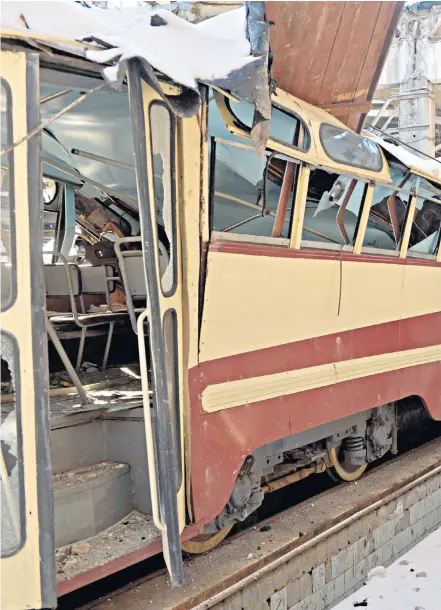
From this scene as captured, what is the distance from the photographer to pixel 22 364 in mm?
2441

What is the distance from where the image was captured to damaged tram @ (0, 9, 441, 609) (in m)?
2.46

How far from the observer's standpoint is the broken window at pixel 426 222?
17.5 ft

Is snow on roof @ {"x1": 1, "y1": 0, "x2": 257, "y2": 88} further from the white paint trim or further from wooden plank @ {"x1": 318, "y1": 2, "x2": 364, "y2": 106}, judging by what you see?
the white paint trim

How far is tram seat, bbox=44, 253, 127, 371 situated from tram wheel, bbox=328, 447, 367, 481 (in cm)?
210

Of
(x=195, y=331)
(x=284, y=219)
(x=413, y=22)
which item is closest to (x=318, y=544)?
(x=195, y=331)

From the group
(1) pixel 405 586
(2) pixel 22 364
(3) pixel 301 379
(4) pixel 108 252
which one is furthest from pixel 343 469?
(2) pixel 22 364

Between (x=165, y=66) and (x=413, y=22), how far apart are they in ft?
40.8

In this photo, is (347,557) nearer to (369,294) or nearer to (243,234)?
(369,294)

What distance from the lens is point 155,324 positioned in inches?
111

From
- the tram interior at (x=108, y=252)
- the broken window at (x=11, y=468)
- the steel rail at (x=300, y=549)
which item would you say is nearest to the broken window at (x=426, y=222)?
the tram interior at (x=108, y=252)

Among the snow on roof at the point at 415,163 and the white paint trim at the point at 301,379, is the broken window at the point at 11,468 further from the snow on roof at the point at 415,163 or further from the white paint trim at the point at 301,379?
the snow on roof at the point at 415,163

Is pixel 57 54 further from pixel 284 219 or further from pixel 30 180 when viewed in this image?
pixel 284 219

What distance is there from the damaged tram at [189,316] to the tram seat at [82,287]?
25 mm

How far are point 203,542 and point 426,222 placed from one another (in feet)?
11.3
